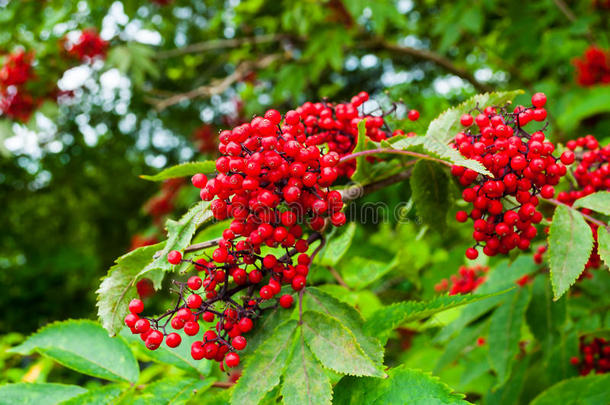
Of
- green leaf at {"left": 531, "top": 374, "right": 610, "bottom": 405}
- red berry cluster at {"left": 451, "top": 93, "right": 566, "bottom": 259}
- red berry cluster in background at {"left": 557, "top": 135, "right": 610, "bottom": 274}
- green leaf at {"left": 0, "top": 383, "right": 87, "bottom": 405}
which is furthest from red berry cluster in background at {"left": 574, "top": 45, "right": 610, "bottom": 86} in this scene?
green leaf at {"left": 0, "top": 383, "right": 87, "bottom": 405}

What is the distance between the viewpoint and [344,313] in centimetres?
128

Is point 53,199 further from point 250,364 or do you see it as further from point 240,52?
point 250,364

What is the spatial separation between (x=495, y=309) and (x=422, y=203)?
2.56 feet

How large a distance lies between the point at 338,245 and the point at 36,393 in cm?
119

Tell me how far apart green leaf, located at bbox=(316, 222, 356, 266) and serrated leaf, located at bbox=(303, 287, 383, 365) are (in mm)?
548

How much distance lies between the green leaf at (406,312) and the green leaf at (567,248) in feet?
0.60

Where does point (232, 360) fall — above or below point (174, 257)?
below

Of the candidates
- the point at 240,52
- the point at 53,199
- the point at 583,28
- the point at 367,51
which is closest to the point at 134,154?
the point at 53,199

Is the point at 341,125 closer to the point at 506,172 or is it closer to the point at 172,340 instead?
the point at 506,172

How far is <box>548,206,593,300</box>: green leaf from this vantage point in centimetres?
118

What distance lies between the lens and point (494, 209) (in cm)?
Answer: 129

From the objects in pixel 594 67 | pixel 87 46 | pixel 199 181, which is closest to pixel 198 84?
pixel 87 46

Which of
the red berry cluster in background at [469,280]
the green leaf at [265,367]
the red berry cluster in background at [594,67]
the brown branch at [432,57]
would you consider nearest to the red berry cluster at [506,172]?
the green leaf at [265,367]

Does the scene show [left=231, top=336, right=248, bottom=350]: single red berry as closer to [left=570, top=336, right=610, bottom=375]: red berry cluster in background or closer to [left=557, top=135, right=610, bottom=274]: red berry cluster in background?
[left=557, top=135, right=610, bottom=274]: red berry cluster in background
